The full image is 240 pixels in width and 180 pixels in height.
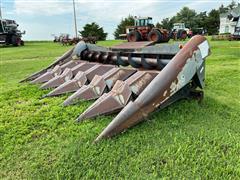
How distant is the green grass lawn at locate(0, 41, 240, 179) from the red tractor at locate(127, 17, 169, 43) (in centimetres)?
1639

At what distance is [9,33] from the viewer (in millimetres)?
27391

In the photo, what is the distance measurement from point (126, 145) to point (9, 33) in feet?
97.1

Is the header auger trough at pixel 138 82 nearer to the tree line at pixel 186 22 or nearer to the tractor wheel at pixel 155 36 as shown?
the tractor wheel at pixel 155 36

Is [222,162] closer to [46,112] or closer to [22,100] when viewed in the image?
[46,112]

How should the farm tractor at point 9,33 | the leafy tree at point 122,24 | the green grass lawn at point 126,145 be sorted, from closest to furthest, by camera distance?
the green grass lawn at point 126,145, the farm tractor at point 9,33, the leafy tree at point 122,24

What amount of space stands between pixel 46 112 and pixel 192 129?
1.74 meters

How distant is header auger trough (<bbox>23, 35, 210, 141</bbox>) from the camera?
213cm

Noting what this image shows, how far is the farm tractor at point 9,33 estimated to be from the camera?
26.7m

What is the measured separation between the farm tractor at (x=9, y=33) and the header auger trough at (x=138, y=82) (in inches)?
1051

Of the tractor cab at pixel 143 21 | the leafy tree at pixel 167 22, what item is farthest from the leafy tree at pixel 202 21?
the tractor cab at pixel 143 21

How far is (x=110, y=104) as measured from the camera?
2.44 meters

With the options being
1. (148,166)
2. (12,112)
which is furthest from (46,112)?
(148,166)

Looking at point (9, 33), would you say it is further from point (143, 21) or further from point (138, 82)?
point (138, 82)

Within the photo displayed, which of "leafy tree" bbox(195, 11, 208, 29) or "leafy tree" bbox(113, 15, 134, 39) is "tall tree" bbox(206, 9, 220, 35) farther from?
"leafy tree" bbox(113, 15, 134, 39)
